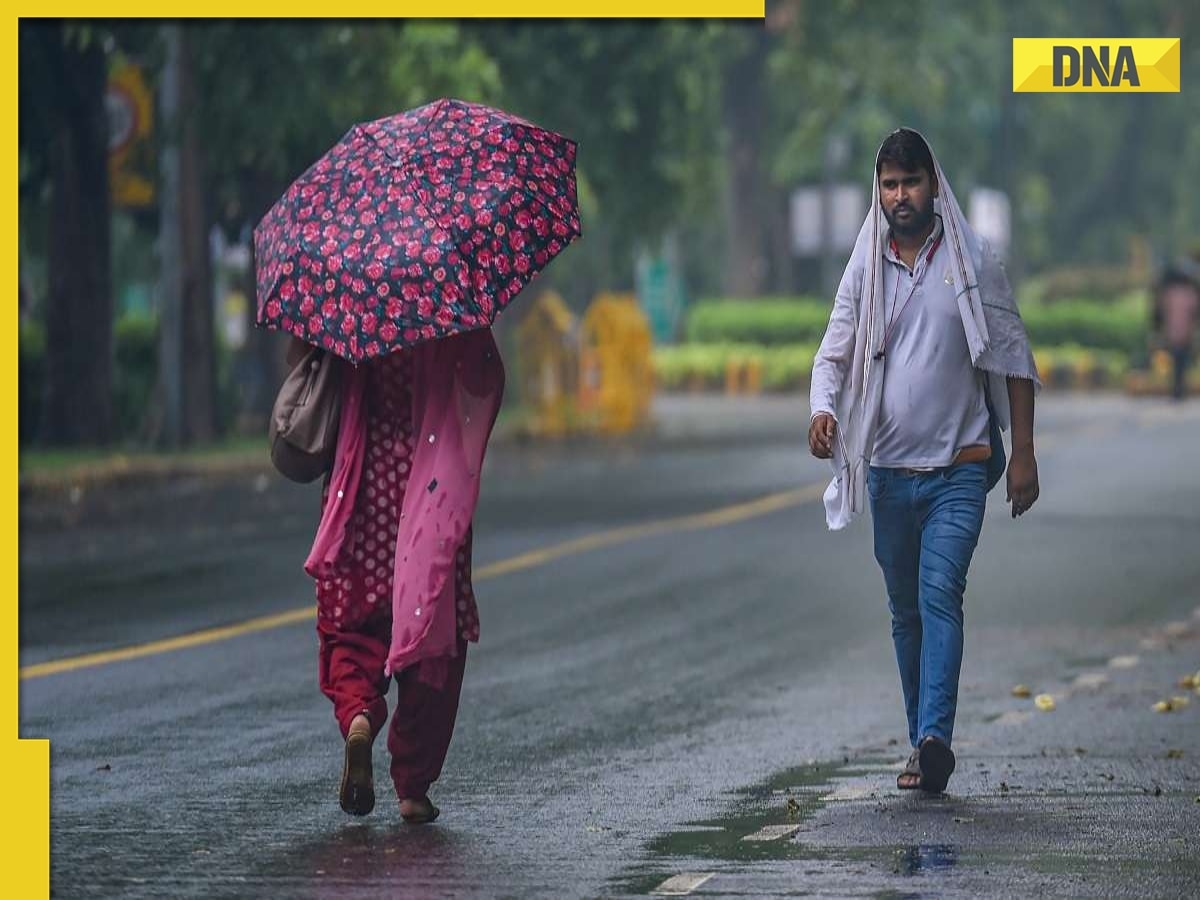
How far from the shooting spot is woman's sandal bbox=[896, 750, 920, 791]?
9117mm

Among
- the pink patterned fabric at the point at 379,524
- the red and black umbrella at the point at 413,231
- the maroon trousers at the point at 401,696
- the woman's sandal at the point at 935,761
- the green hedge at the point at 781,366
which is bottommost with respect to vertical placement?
the green hedge at the point at 781,366

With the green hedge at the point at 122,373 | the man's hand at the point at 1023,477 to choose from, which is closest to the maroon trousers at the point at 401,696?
the man's hand at the point at 1023,477

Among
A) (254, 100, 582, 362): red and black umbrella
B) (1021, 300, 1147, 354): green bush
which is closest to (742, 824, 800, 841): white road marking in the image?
(254, 100, 582, 362): red and black umbrella

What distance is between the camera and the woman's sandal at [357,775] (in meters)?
8.39

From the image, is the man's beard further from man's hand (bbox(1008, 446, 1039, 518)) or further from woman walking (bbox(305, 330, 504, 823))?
woman walking (bbox(305, 330, 504, 823))

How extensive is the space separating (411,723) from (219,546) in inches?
421

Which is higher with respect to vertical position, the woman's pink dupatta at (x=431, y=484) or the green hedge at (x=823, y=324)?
the woman's pink dupatta at (x=431, y=484)

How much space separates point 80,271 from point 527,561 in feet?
29.5

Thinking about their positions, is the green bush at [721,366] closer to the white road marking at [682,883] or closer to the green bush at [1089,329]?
the green bush at [1089,329]

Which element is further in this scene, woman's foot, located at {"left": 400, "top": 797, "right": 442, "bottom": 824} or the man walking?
the man walking

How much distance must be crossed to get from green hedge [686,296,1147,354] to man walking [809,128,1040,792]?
4099 cm

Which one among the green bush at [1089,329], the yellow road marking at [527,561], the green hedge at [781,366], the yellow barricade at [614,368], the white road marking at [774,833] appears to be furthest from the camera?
the green bush at [1089,329]

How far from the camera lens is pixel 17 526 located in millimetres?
10547

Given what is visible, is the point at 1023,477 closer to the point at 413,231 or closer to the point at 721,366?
the point at 413,231
